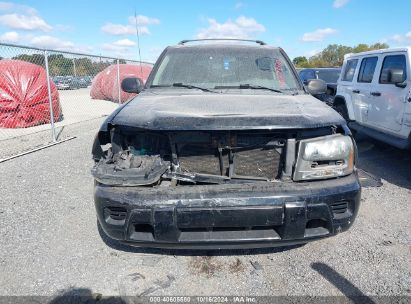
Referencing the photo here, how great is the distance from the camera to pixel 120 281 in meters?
2.47

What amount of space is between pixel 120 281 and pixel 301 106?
6.34ft

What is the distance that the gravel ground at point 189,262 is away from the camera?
7.82 ft

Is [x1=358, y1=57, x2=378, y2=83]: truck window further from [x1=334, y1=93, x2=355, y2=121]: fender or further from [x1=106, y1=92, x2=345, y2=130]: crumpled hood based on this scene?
[x1=106, y1=92, x2=345, y2=130]: crumpled hood

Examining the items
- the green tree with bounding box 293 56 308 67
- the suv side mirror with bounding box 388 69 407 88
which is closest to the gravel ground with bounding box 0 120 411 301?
the suv side mirror with bounding box 388 69 407 88

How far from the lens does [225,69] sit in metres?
3.66

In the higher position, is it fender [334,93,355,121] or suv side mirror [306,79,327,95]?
suv side mirror [306,79,327,95]

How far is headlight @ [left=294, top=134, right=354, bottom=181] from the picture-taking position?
2.30m

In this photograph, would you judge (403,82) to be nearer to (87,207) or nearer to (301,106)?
(301,106)

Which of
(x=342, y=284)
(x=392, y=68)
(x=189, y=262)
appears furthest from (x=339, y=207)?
(x=392, y=68)

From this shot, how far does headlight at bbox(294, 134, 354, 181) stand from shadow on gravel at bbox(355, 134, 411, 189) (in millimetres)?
2592

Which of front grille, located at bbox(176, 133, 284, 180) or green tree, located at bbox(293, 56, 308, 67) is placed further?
green tree, located at bbox(293, 56, 308, 67)

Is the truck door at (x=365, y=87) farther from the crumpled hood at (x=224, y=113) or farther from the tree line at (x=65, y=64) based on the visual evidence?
the tree line at (x=65, y=64)

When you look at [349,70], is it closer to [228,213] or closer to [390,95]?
[390,95]

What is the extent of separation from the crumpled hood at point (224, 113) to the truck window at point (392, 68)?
2.71 metres
